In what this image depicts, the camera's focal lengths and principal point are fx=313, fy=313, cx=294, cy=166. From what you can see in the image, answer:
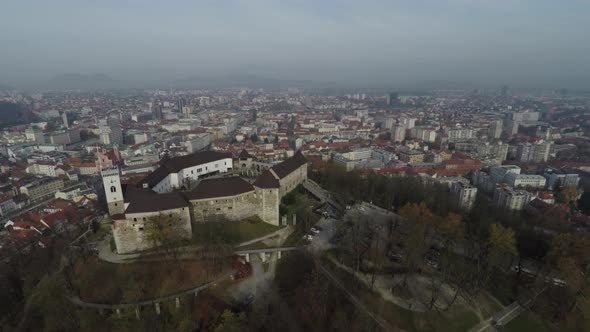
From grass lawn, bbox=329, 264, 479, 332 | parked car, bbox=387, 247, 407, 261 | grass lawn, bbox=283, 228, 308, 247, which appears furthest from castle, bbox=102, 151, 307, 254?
grass lawn, bbox=329, 264, 479, 332

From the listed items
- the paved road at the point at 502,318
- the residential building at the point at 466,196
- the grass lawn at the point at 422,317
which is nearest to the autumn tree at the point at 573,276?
the paved road at the point at 502,318

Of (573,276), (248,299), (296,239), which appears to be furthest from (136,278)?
(573,276)

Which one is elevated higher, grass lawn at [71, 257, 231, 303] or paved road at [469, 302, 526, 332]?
grass lawn at [71, 257, 231, 303]

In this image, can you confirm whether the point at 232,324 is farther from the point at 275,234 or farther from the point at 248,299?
the point at 275,234

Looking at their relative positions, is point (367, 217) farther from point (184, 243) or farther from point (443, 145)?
point (443, 145)

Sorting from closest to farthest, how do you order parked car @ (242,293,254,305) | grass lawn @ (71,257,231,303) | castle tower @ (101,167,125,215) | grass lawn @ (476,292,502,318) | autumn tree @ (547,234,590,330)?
1. autumn tree @ (547,234,590,330)
2. grass lawn @ (476,292,502,318)
3. grass lawn @ (71,257,231,303)
4. parked car @ (242,293,254,305)
5. castle tower @ (101,167,125,215)

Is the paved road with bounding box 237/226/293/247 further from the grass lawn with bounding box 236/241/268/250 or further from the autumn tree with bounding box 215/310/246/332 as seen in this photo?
the autumn tree with bounding box 215/310/246/332
